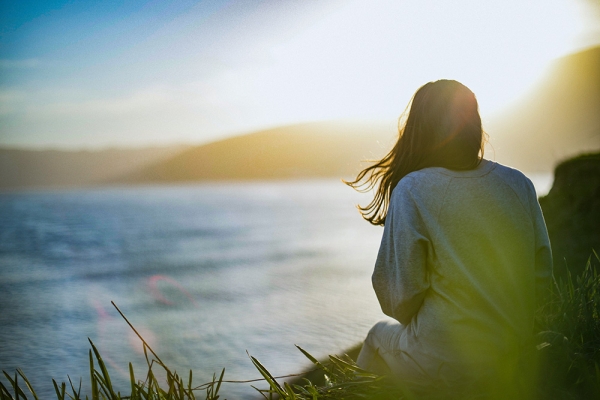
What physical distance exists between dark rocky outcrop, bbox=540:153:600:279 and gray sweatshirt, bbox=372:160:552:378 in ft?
11.0

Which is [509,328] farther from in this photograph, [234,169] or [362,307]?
[234,169]

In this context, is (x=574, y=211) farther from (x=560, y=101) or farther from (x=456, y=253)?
(x=560, y=101)

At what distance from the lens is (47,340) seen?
10.2 metres

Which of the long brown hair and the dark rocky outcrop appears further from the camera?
the dark rocky outcrop

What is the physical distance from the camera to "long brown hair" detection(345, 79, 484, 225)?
6.44 ft

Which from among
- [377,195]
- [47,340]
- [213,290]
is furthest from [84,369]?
[377,195]

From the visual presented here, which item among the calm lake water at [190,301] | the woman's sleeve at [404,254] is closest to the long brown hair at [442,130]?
the woman's sleeve at [404,254]

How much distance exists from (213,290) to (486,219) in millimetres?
12583

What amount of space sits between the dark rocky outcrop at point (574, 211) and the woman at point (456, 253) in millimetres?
3317

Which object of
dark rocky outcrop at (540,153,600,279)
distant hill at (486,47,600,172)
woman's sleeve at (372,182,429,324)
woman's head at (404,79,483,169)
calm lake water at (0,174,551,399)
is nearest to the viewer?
woman's sleeve at (372,182,429,324)

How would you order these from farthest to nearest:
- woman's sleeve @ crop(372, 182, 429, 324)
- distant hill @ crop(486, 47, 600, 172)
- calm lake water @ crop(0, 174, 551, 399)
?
1. distant hill @ crop(486, 47, 600, 172)
2. calm lake water @ crop(0, 174, 551, 399)
3. woman's sleeve @ crop(372, 182, 429, 324)

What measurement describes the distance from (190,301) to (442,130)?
11.5 meters

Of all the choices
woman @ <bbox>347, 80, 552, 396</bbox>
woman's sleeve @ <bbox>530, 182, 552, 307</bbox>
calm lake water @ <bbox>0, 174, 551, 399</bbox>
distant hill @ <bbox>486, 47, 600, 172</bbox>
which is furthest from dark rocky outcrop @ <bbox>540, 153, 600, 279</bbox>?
distant hill @ <bbox>486, 47, 600, 172</bbox>

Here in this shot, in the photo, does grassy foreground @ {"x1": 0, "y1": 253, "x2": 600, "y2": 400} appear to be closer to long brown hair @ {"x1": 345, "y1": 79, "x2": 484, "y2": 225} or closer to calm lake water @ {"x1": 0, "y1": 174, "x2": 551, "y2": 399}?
long brown hair @ {"x1": 345, "y1": 79, "x2": 484, "y2": 225}
